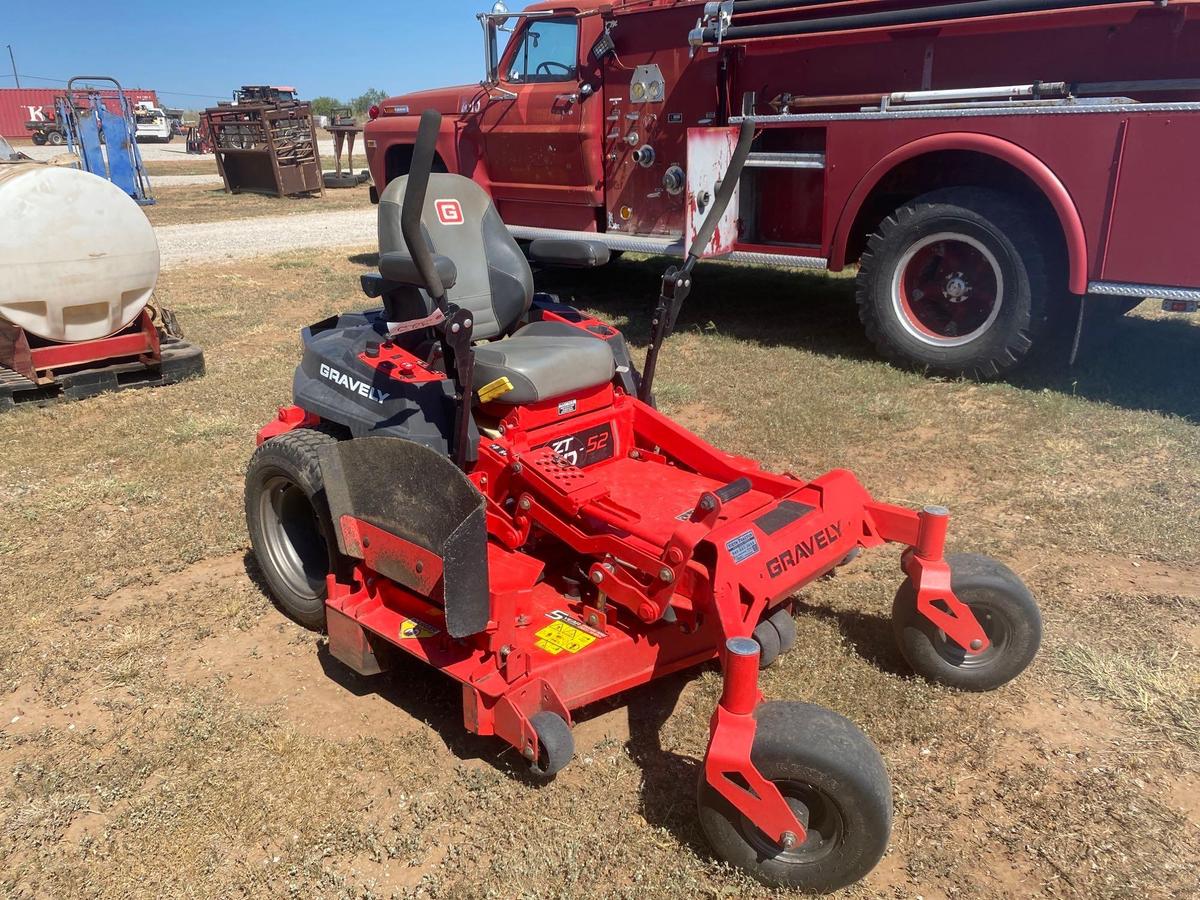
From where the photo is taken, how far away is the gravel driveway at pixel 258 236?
469 inches

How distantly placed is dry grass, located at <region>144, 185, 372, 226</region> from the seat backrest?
512 inches

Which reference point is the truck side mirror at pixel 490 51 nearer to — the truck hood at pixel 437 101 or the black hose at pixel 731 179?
the truck hood at pixel 437 101

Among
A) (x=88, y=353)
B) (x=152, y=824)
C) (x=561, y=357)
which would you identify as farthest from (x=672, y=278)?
(x=88, y=353)

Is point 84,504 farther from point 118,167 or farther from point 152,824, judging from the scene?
point 118,167

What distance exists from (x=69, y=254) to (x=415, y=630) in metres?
4.30

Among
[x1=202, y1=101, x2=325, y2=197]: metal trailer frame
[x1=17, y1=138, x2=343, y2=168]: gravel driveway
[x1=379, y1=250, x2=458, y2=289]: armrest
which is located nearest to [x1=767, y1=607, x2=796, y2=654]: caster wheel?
[x1=379, y1=250, x2=458, y2=289]: armrest

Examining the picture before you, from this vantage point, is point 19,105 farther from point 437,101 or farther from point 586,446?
point 586,446

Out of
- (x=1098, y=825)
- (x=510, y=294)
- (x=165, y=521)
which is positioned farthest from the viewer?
(x=165, y=521)

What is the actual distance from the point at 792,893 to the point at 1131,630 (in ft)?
6.16

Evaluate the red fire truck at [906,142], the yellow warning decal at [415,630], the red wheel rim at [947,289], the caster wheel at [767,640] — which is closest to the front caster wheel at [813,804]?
A: the caster wheel at [767,640]

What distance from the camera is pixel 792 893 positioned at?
2156 mm

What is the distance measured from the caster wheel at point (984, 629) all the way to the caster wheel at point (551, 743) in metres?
1.21

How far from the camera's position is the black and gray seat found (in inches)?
129

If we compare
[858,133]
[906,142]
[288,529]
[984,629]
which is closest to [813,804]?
[984,629]
